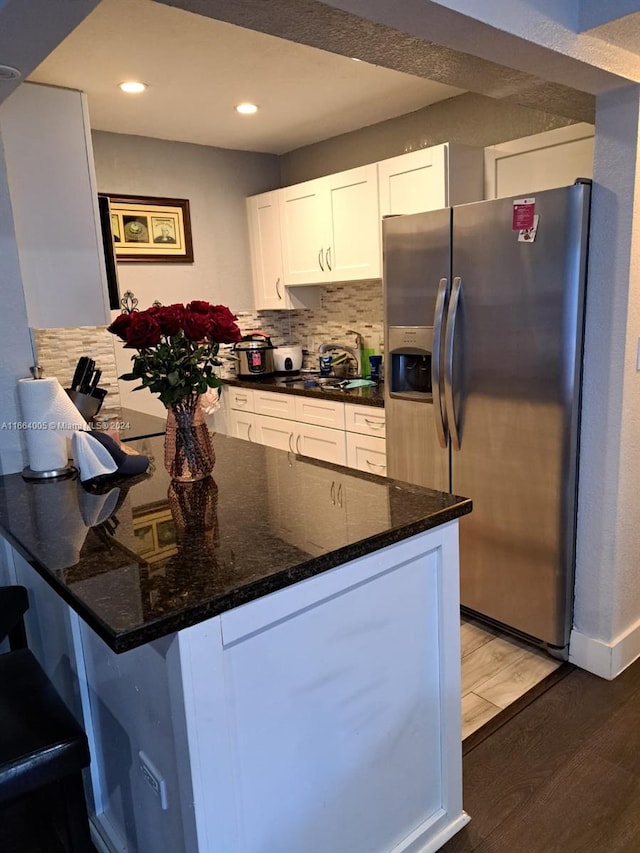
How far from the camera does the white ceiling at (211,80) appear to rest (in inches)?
92.3

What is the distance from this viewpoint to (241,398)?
14.1 ft

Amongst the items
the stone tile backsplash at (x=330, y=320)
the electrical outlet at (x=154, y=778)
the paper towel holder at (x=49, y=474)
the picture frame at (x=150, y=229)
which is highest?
the picture frame at (x=150, y=229)

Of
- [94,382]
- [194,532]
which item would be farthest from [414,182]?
[194,532]

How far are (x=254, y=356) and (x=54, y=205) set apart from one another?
2.15 metres

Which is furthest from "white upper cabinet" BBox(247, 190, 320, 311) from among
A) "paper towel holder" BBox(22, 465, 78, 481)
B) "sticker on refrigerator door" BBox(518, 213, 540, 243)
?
"paper towel holder" BBox(22, 465, 78, 481)

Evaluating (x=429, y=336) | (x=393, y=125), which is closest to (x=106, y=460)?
(x=429, y=336)

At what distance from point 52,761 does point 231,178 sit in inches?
157

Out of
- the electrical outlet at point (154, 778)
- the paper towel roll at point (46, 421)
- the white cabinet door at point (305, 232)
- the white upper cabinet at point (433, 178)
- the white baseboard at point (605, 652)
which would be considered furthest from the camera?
the white cabinet door at point (305, 232)

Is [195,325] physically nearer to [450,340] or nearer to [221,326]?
[221,326]

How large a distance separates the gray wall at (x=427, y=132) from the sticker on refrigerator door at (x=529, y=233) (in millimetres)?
1165

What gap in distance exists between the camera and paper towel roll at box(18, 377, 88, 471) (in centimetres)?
180

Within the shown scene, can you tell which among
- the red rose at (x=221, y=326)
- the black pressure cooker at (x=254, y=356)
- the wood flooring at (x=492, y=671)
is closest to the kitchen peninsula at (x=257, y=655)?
the red rose at (x=221, y=326)

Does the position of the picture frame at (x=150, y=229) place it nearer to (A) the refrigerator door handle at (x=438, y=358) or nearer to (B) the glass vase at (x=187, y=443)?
(A) the refrigerator door handle at (x=438, y=358)

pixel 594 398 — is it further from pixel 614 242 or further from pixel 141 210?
pixel 141 210
